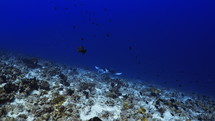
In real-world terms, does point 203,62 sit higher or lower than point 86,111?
higher

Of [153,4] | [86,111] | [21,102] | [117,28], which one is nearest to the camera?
[21,102]

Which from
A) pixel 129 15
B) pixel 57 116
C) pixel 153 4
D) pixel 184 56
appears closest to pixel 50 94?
pixel 57 116

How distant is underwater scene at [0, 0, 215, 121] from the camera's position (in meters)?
8.35

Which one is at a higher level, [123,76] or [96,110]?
[123,76]

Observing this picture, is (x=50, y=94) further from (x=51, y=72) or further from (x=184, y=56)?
(x=184, y=56)

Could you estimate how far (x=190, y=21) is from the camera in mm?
143125

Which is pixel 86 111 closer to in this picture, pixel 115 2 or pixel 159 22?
pixel 115 2

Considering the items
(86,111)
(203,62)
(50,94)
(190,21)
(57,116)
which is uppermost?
(190,21)

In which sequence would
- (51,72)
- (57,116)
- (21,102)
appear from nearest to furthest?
(57,116) → (21,102) → (51,72)

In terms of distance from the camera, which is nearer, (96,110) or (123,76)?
(96,110)

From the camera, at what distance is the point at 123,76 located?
41.0 metres

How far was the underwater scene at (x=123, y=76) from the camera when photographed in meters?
8.35

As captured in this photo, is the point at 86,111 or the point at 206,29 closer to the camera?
the point at 86,111

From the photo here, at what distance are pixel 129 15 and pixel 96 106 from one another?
167904 millimetres
